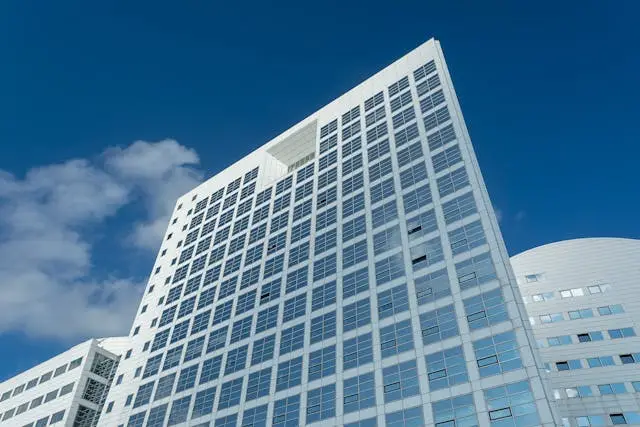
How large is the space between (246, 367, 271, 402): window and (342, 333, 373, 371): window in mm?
9633

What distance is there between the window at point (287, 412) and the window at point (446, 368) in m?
13.8

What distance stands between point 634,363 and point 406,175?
35.0 meters

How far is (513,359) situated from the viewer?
4091 centimetres

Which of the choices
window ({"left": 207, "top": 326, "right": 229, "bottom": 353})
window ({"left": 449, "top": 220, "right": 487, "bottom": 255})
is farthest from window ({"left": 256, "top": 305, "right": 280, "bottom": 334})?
window ({"left": 449, "top": 220, "right": 487, "bottom": 255})

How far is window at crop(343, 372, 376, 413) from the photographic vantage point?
151ft

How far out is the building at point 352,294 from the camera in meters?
43.8

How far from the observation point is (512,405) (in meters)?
38.6

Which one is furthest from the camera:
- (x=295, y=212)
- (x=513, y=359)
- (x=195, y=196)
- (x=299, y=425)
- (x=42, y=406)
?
(x=195, y=196)

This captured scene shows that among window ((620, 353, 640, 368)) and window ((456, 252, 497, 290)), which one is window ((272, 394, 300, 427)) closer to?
window ((456, 252, 497, 290))

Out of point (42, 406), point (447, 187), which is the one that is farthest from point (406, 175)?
point (42, 406)

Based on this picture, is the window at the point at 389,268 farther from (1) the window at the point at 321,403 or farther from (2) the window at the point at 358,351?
(1) the window at the point at 321,403

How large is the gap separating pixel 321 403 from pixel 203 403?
54.1 feet

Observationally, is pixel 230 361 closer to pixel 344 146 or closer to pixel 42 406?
pixel 344 146

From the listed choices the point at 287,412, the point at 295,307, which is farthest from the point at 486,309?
the point at 295,307
